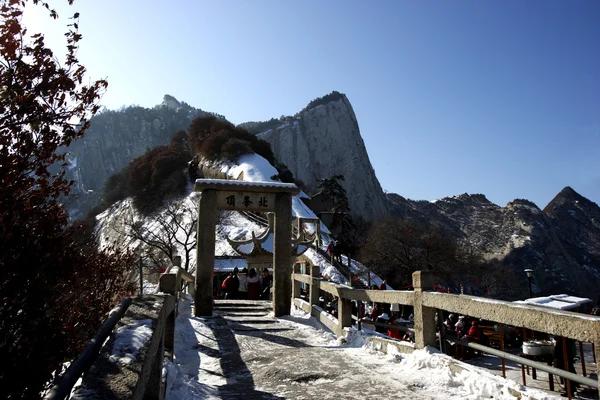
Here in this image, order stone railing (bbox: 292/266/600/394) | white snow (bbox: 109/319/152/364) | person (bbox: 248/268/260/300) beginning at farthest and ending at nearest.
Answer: person (bbox: 248/268/260/300) < stone railing (bbox: 292/266/600/394) < white snow (bbox: 109/319/152/364)

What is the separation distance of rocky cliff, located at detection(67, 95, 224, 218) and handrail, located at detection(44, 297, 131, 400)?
283ft

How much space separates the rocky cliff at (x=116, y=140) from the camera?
283ft

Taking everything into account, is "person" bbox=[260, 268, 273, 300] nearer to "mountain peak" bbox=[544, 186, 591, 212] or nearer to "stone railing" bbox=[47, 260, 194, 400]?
"stone railing" bbox=[47, 260, 194, 400]

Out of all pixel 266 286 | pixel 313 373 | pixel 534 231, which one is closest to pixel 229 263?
pixel 266 286

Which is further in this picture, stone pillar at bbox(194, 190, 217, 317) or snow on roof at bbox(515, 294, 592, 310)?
snow on roof at bbox(515, 294, 592, 310)

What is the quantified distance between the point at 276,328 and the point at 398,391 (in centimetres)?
→ 449

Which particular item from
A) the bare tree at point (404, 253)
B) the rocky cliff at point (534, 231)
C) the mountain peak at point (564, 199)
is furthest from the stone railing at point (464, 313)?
the mountain peak at point (564, 199)

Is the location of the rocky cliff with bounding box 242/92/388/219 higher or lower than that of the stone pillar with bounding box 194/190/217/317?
higher

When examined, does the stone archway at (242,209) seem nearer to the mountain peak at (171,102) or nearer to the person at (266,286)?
the person at (266,286)

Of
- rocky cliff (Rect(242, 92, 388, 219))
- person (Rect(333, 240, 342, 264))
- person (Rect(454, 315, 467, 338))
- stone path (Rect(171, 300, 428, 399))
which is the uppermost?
rocky cliff (Rect(242, 92, 388, 219))

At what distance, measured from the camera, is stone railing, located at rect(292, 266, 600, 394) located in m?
2.55

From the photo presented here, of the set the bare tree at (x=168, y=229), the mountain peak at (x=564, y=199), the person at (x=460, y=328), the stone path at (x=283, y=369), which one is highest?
the mountain peak at (x=564, y=199)

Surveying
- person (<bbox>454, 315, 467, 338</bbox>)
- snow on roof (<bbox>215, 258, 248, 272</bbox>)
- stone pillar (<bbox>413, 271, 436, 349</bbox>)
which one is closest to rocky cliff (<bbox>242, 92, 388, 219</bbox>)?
snow on roof (<bbox>215, 258, 248, 272</bbox>)

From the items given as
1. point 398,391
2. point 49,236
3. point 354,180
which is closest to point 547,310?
point 398,391
